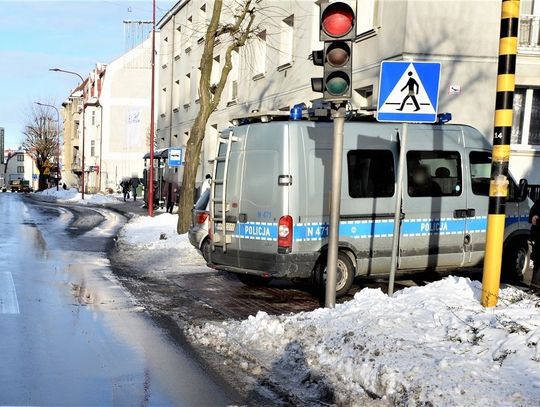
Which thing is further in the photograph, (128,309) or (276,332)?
(128,309)

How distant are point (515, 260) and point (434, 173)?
7.50 ft

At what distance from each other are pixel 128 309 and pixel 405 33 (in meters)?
10.5

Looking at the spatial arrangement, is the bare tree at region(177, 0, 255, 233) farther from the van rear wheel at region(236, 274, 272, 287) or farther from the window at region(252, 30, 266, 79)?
the window at region(252, 30, 266, 79)

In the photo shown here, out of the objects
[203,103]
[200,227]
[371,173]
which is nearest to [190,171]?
[203,103]

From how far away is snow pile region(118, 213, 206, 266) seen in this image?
1311cm

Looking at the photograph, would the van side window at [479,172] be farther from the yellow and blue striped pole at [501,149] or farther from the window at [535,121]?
the window at [535,121]

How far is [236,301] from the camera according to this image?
8359mm

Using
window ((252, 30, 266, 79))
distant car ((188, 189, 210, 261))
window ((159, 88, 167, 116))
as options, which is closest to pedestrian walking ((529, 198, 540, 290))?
distant car ((188, 189, 210, 261))

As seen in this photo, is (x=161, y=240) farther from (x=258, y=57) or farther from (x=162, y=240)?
(x=258, y=57)

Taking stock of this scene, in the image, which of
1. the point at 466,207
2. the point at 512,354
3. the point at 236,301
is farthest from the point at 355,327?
the point at 466,207

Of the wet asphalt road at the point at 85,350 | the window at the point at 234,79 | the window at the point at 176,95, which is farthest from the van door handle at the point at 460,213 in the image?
→ the window at the point at 176,95

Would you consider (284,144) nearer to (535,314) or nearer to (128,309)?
(128,309)

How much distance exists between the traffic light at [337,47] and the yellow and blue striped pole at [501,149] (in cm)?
153

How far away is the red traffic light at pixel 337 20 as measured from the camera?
6359mm
